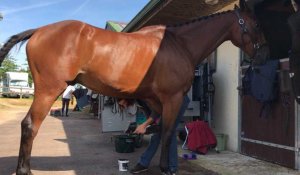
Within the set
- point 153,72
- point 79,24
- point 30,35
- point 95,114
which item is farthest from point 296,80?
point 95,114

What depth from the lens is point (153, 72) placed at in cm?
444

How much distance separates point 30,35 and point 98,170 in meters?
2.06

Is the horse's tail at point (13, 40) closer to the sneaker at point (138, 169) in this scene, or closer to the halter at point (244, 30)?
the sneaker at point (138, 169)

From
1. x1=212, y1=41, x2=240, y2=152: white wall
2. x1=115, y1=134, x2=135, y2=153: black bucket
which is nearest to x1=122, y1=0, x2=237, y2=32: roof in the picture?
x1=212, y1=41, x2=240, y2=152: white wall

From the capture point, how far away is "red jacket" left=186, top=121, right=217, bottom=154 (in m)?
6.62

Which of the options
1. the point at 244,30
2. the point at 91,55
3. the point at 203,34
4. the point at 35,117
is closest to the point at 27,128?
the point at 35,117

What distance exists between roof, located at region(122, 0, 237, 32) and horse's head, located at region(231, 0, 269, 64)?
2.15 metres

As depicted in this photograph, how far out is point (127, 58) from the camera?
4.36 meters

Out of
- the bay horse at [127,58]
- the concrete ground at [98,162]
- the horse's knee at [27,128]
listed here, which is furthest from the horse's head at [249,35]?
the horse's knee at [27,128]

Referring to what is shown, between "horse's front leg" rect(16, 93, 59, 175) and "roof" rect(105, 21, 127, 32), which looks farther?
"roof" rect(105, 21, 127, 32)

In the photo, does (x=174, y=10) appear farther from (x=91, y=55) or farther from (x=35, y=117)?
(x=35, y=117)

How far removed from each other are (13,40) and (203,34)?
2.34 metres

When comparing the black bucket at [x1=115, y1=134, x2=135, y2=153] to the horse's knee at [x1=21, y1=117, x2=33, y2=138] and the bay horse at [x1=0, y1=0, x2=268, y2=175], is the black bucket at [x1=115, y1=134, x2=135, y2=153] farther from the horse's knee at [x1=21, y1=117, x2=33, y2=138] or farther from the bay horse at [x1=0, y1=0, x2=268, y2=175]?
the horse's knee at [x1=21, y1=117, x2=33, y2=138]

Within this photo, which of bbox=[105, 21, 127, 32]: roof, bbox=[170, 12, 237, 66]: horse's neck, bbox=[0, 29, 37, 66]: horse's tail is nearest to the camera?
bbox=[0, 29, 37, 66]: horse's tail
